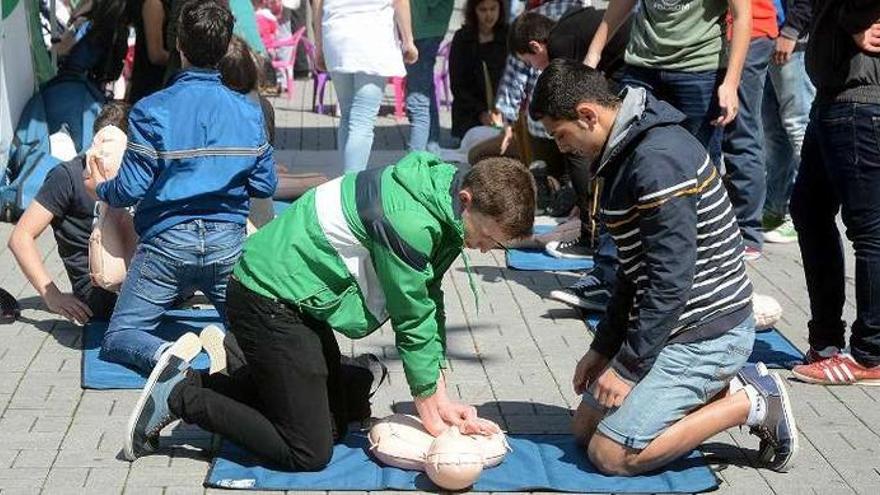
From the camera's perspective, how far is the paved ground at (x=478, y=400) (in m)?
4.68

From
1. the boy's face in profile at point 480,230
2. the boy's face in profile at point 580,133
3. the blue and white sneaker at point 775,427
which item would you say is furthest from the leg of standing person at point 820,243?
the boy's face in profile at point 480,230

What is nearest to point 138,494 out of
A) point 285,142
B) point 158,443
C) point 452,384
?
point 158,443

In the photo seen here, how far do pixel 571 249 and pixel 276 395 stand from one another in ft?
11.2

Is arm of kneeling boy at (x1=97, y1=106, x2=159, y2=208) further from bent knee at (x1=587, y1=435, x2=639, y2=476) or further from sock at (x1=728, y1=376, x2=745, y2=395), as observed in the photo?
sock at (x1=728, y1=376, x2=745, y2=395)

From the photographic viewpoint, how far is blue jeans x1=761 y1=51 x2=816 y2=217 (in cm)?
800

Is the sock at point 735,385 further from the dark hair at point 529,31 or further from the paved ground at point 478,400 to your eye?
the dark hair at point 529,31

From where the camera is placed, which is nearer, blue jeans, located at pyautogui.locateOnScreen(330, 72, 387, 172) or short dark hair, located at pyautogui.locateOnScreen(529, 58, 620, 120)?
short dark hair, located at pyautogui.locateOnScreen(529, 58, 620, 120)

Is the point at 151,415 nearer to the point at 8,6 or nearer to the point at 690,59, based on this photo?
the point at 690,59

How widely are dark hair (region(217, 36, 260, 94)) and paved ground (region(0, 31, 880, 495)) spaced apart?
45.8 inches

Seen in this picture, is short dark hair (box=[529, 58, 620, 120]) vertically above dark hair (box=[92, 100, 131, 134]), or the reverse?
short dark hair (box=[529, 58, 620, 120])

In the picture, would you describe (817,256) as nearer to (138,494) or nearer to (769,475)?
(769,475)

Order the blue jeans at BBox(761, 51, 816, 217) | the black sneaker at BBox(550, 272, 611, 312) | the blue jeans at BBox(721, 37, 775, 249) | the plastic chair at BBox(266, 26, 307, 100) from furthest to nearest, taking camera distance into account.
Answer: the plastic chair at BBox(266, 26, 307, 100)
the blue jeans at BBox(761, 51, 816, 217)
the blue jeans at BBox(721, 37, 775, 249)
the black sneaker at BBox(550, 272, 611, 312)

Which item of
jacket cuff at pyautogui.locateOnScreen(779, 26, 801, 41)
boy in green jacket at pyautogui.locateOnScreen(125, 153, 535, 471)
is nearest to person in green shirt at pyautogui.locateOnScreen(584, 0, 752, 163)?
jacket cuff at pyautogui.locateOnScreen(779, 26, 801, 41)

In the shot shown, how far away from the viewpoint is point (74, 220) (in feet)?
20.2
